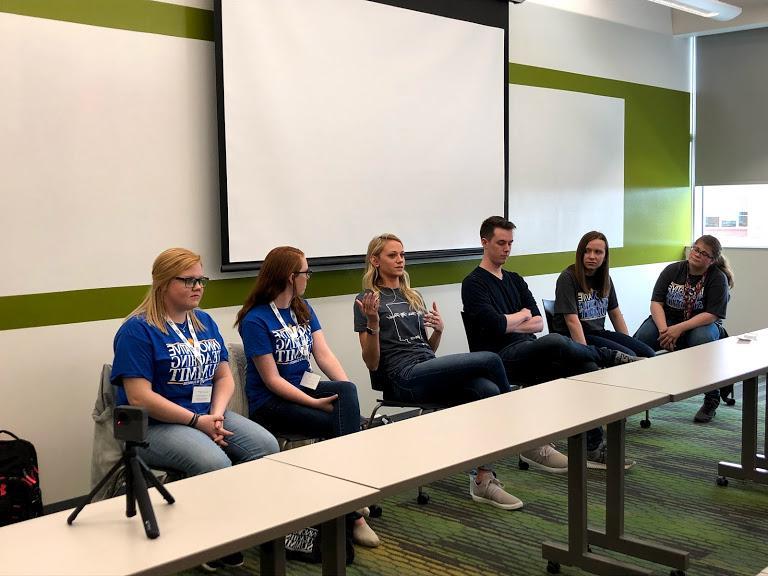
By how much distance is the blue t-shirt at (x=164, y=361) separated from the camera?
3.01 m

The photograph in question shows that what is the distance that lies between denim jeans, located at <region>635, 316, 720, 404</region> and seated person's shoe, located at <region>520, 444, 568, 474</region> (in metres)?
1.52

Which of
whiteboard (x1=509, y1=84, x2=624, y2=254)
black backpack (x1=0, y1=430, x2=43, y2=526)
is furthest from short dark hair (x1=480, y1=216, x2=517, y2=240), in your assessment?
black backpack (x1=0, y1=430, x2=43, y2=526)

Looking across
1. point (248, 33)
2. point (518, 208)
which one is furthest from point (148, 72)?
point (518, 208)

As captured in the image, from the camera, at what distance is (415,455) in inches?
89.9

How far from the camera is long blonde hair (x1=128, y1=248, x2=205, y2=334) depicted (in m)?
3.10

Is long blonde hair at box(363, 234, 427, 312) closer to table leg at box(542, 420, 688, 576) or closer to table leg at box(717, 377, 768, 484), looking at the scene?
table leg at box(542, 420, 688, 576)

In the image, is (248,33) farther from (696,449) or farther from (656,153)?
(656,153)

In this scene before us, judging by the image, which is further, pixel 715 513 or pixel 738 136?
pixel 738 136

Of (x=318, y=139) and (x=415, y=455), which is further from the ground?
(x=318, y=139)

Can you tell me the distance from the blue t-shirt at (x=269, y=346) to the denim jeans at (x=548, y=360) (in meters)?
1.22

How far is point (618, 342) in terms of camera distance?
4922 mm

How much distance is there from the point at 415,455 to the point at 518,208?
3919 mm

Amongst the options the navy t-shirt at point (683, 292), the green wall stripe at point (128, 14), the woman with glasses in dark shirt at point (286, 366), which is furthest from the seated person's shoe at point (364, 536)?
the navy t-shirt at point (683, 292)

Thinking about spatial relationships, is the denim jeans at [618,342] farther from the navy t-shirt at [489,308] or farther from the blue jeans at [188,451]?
the blue jeans at [188,451]
